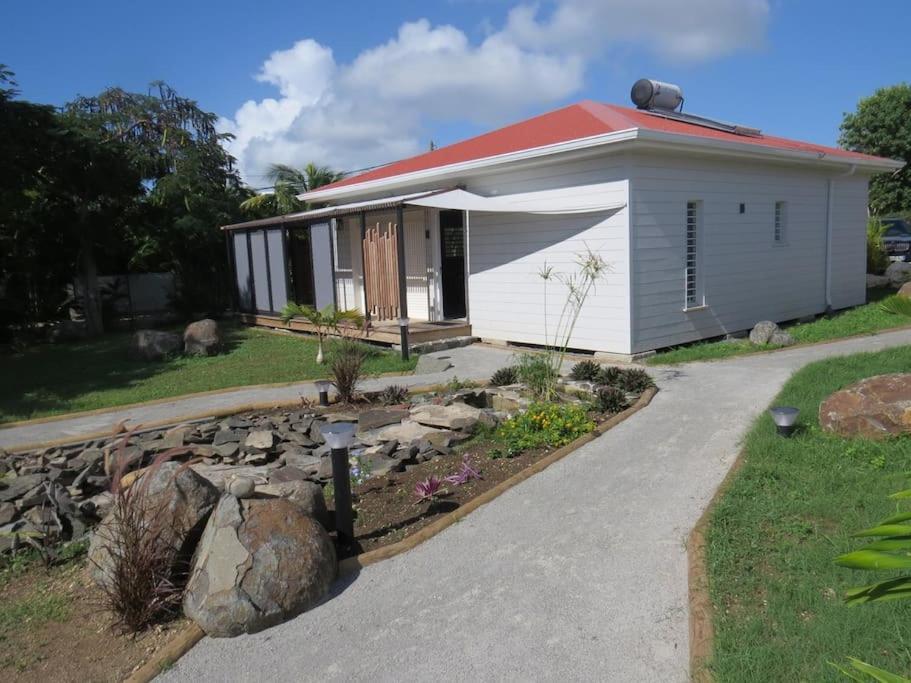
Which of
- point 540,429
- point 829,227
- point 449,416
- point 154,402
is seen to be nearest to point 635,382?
point 540,429

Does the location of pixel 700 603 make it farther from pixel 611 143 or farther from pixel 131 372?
pixel 131 372

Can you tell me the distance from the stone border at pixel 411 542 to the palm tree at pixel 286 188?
71.2 feet

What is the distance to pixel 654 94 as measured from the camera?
14047 millimetres

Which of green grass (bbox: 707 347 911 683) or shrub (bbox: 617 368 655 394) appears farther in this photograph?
shrub (bbox: 617 368 655 394)

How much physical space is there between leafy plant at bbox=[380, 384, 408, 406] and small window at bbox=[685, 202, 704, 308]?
5432mm

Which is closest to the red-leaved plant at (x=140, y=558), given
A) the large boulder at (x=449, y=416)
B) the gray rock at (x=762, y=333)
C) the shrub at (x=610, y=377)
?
the large boulder at (x=449, y=416)

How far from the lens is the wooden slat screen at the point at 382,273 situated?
42.2ft

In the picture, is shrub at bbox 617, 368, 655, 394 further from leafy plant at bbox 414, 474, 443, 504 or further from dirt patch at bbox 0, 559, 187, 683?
dirt patch at bbox 0, 559, 187, 683

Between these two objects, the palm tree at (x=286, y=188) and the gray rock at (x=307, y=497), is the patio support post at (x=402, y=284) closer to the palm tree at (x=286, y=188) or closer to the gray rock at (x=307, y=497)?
the gray rock at (x=307, y=497)

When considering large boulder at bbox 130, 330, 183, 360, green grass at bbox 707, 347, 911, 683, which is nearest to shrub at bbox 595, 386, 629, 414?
green grass at bbox 707, 347, 911, 683

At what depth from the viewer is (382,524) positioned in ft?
16.4

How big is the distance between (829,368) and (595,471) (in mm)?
4578

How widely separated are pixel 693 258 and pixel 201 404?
26.6 ft

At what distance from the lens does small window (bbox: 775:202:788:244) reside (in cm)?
1370
